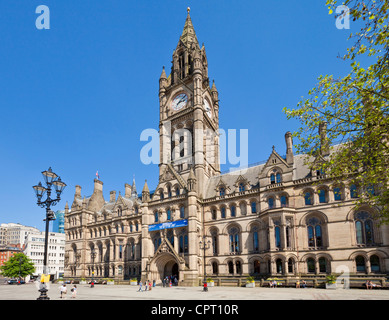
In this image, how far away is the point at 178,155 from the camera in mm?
59875

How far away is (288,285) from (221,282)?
32.8 feet

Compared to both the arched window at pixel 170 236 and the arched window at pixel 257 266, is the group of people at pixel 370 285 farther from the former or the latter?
the arched window at pixel 170 236

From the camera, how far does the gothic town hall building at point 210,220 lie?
37.3m

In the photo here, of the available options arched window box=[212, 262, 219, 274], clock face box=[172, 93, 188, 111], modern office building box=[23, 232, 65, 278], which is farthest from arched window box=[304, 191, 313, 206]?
modern office building box=[23, 232, 65, 278]

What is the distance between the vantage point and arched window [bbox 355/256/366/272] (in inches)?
1384

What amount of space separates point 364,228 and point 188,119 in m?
35.8

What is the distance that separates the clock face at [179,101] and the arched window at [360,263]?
4053 cm

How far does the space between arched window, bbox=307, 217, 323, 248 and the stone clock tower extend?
60.3 feet

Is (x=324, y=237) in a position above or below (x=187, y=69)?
below

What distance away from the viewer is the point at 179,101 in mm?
63219

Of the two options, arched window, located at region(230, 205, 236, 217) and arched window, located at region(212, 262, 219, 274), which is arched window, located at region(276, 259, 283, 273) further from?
arched window, located at region(212, 262, 219, 274)


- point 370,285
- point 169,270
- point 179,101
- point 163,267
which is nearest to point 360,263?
point 370,285
